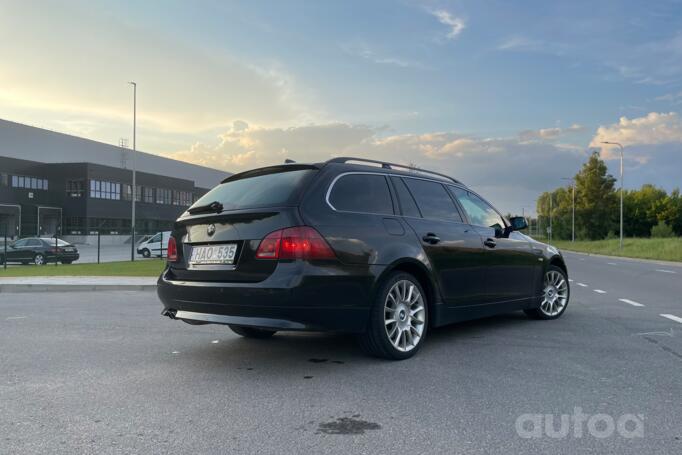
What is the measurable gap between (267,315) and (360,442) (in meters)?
1.53

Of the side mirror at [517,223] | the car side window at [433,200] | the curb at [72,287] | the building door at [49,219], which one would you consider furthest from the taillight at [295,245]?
the building door at [49,219]

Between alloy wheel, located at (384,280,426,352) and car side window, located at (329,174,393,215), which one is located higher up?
car side window, located at (329,174,393,215)

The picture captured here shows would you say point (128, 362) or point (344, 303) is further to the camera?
point (128, 362)

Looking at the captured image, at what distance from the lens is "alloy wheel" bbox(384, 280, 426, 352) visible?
16.2 feet

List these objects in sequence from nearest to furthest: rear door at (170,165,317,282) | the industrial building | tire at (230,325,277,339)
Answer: rear door at (170,165,317,282) → tire at (230,325,277,339) → the industrial building

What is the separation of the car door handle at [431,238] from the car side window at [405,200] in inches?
8.8

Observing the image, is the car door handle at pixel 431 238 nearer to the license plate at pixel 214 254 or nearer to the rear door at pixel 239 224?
the rear door at pixel 239 224

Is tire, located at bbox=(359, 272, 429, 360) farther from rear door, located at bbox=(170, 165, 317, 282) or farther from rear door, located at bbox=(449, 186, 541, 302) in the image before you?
rear door, located at bbox=(449, 186, 541, 302)

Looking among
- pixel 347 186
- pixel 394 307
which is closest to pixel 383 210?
pixel 347 186

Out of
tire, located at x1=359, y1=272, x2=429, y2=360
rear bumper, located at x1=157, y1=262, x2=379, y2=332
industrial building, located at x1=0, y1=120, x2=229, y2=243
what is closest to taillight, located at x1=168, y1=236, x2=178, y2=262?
rear bumper, located at x1=157, y1=262, x2=379, y2=332

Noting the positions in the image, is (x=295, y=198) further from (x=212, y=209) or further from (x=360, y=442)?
(x=360, y=442)

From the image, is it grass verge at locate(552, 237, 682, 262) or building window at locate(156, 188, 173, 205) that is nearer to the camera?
grass verge at locate(552, 237, 682, 262)

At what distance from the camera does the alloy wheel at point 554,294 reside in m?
7.29

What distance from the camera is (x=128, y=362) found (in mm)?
5027
